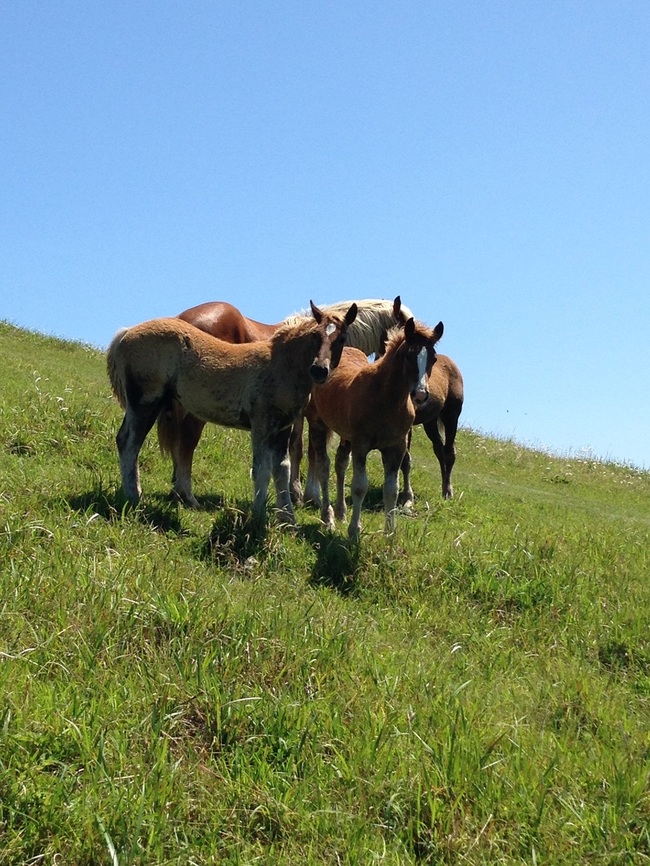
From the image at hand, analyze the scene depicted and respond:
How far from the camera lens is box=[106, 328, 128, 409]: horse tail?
27.8 feet

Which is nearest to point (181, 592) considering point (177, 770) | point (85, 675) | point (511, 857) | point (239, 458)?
point (85, 675)

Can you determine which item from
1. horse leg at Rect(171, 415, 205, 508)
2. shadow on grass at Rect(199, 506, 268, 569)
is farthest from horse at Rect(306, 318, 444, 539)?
horse leg at Rect(171, 415, 205, 508)

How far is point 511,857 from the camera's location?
3.75 metres

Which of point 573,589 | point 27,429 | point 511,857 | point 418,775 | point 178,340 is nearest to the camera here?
point 511,857

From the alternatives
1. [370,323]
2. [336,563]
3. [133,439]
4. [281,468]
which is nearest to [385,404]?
[281,468]

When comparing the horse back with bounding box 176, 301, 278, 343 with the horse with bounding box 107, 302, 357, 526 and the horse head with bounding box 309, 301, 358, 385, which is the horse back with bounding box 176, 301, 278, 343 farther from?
the horse head with bounding box 309, 301, 358, 385

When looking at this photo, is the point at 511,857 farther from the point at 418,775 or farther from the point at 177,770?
the point at 177,770

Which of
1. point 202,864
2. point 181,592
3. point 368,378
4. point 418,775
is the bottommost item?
point 202,864

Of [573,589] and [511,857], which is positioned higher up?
[573,589]

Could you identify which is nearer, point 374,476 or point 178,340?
point 178,340

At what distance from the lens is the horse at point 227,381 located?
809 centimetres

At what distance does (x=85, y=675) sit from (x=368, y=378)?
5.03m

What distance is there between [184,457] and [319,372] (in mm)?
2293

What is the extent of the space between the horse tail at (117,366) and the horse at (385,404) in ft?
7.48
